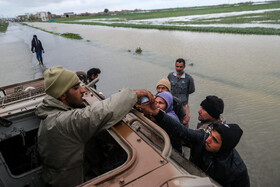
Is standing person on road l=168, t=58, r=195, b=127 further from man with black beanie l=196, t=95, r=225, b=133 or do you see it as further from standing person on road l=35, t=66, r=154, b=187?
standing person on road l=35, t=66, r=154, b=187

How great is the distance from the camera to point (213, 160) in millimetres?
1998

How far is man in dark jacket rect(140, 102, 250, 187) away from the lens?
1813mm

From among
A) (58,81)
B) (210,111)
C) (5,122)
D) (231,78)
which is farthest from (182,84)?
(231,78)

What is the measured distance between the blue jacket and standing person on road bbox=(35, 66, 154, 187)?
63 cm

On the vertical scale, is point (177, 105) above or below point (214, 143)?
below

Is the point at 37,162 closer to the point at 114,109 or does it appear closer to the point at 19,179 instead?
the point at 19,179

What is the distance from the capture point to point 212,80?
905cm

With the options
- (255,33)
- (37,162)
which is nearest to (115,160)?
(37,162)

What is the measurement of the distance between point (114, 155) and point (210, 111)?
1543 mm

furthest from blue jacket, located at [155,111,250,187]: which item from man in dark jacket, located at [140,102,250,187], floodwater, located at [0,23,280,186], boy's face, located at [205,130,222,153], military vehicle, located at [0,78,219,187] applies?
floodwater, located at [0,23,280,186]

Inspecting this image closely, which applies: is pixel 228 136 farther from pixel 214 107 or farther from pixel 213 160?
pixel 214 107

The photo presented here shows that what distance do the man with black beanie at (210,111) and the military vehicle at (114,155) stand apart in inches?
45.4

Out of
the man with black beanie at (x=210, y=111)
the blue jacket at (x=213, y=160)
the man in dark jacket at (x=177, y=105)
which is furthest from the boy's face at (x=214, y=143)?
the man in dark jacket at (x=177, y=105)

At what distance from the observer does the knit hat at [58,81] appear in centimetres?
164
